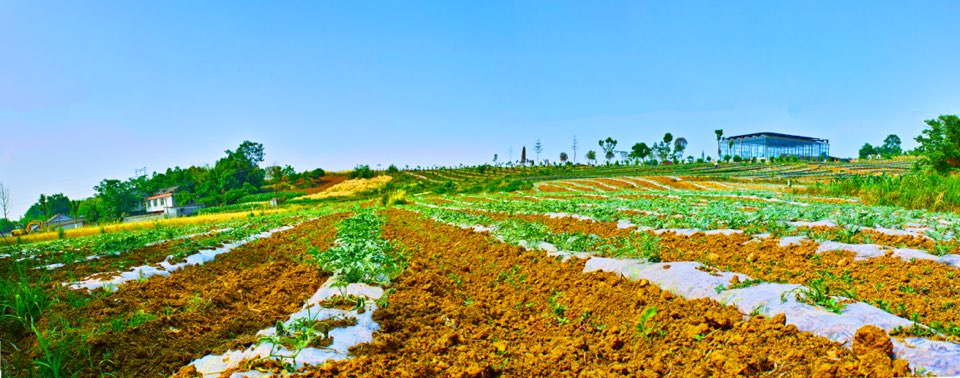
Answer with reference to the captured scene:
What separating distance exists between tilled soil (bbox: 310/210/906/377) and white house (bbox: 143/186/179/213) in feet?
208

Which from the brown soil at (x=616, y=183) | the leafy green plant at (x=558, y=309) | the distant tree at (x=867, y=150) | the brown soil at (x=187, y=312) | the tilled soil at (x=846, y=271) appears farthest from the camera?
the distant tree at (x=867, y=150)

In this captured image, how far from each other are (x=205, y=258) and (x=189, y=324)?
3.59 m

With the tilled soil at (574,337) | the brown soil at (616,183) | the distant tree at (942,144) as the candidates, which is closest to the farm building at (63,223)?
the tilled soil at (574,337)

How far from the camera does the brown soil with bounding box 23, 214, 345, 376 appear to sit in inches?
121

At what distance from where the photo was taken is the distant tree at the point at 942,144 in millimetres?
18578

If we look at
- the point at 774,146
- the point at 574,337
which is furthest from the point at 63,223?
the point at 774,146

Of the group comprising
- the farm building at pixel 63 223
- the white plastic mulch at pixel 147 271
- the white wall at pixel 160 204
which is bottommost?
the farm building at pixel 63 223

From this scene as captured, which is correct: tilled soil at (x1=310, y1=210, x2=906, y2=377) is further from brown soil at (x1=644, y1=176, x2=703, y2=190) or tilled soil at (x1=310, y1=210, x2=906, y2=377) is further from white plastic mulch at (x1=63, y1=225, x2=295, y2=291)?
brown soil at (x1=644, y1=176, x2=703, y2=190)

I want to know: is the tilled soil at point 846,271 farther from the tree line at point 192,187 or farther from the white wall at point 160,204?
the white wall at point 160,204

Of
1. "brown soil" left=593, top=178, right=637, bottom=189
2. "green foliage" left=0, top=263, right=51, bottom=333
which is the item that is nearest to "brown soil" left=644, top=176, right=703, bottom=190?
"brown soil" left=593, top=178, right=637, bottom=189

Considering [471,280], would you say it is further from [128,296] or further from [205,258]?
[205,258]

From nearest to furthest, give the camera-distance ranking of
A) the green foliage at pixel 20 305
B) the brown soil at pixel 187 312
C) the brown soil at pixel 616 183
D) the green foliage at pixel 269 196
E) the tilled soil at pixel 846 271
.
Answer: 1. the brown soil at pixel 187 312
2. the tilled soil at pixel 846 271
3. the green foliage at pixel 20 305
4. the brown soil at pixel 616 183
5. the green foliage at pixel 269 196

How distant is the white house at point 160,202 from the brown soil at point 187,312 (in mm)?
60625

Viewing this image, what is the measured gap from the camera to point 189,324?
3773 millimetres
